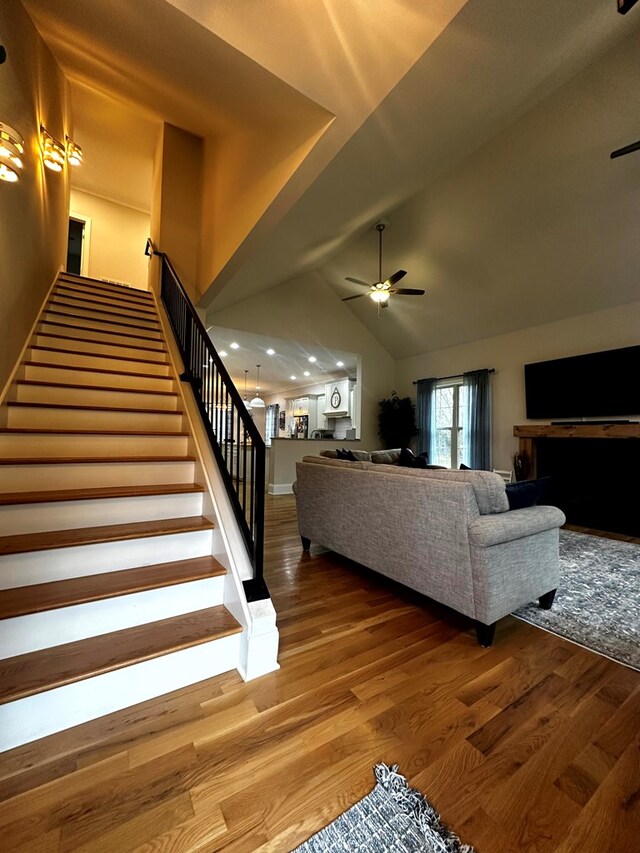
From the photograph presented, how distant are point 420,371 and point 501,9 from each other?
5950 mm

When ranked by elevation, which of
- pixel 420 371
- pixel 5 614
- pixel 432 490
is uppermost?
pixel 420 371

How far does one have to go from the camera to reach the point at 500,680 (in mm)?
1590

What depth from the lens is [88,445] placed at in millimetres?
2232

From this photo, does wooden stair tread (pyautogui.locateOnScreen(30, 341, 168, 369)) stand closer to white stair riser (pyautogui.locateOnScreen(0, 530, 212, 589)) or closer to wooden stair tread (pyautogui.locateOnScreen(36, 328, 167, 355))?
wooden stair tread (pyautogui.locateOnScreen(36, 328, 167, 355))

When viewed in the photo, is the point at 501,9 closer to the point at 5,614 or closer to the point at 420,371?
the point at 5,614

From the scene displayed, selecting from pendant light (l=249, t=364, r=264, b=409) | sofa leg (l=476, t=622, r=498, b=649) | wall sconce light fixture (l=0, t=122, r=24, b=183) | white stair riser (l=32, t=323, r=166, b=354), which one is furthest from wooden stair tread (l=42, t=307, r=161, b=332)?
pendant light (l=249, t=364, r=264, b=409)

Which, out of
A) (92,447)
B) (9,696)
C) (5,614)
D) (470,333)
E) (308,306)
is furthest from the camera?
(308,306)

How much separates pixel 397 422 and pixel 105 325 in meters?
5.52

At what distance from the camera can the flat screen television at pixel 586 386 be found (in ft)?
14.7

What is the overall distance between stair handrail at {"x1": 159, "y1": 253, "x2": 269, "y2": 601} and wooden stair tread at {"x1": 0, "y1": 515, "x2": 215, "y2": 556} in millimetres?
306

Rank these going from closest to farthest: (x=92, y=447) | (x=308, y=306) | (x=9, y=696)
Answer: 1. (x=9, y=696)
2. (x=92, y=447)
3. (x=308, y=306)

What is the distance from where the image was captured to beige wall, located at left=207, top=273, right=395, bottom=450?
6.10 metres

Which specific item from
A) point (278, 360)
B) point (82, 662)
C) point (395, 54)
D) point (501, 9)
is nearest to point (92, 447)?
point (82, 662)

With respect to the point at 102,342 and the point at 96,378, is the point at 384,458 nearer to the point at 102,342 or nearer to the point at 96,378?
the point at 96,378
